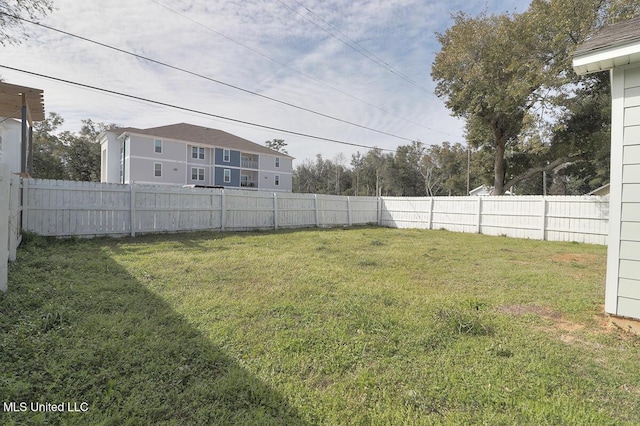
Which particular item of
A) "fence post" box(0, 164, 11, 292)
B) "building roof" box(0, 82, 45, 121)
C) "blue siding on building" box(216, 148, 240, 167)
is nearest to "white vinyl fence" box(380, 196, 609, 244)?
"fence post" box(0, 164, 11, 292)

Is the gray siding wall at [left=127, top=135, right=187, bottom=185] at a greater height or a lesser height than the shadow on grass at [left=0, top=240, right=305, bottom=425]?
greater

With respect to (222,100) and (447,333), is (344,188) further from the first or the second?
(447,333)

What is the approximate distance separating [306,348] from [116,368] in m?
1.42

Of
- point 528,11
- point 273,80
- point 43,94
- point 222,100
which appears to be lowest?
point 43,94

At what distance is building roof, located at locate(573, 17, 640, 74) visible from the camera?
3.04 metres

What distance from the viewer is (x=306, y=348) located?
2617mm

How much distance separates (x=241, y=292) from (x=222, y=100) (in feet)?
35.2

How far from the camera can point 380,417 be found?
1.81 meters

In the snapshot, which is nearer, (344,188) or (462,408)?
(462,408)

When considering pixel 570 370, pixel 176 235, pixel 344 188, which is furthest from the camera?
pixel 344 188

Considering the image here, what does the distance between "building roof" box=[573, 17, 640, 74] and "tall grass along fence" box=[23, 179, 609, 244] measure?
8.57 meters

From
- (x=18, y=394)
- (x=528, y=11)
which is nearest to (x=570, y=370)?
(x=18, y=394)

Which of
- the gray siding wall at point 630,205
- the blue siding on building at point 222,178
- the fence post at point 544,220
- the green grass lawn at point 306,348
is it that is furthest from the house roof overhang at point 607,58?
the blue siding on building at point 222,178

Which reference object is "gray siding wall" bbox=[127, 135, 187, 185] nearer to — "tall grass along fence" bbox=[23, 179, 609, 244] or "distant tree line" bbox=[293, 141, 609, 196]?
"tall grass along fence" bbox=[23, 179, 609, 244]
